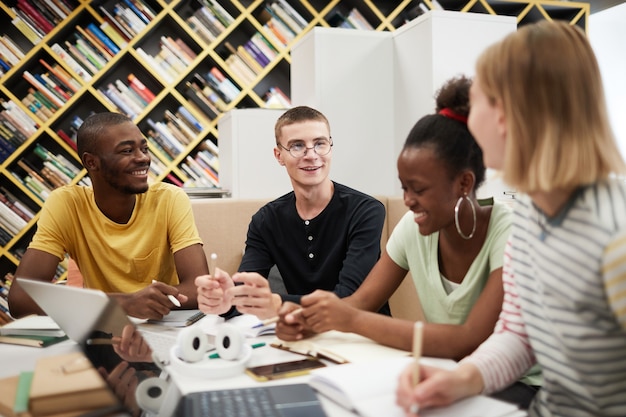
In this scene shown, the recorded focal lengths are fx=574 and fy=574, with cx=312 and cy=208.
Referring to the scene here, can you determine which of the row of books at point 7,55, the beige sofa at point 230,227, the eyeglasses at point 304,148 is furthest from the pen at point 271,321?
the row of books at point 7,55

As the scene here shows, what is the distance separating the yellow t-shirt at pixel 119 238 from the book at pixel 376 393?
110 centimetres

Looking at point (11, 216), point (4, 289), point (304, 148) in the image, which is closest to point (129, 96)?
point (11, 216)

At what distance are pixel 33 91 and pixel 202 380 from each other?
339 centimetres

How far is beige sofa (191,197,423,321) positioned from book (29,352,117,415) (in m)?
1.62

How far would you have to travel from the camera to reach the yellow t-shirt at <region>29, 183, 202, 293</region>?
76.5 inches

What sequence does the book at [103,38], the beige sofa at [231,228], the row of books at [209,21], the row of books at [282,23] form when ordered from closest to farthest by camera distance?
1. the beige sofa at [231,228]
2. the book at [103,38]
3. the row of books at [209,21]
4. the row of books at [282,23]

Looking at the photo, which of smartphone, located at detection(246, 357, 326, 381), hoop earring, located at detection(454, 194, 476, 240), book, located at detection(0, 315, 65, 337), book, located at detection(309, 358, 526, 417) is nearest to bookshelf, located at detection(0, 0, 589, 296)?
book, located at detection(0, 315, 65, 337)

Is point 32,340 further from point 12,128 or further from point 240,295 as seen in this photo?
point 12,128

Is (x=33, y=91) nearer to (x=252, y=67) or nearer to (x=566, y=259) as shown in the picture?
(x=252, y=67)

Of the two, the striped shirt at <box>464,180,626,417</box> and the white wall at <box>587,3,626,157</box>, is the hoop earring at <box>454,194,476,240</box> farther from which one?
the white wall at <box>587,3,626,157</box>

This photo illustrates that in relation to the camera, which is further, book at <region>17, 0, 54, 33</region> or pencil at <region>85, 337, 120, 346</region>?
book at <region>17, 0, 54, 33</region>

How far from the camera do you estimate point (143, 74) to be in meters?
4.11

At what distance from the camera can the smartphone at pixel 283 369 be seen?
1026mm

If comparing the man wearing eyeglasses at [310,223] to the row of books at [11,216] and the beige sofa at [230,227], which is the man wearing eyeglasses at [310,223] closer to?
the beige sofa at [230,227]
